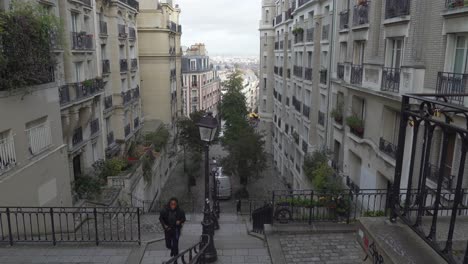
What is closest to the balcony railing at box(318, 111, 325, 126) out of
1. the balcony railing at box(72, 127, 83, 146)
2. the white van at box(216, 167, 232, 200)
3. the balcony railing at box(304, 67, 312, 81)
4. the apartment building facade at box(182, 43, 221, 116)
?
the balcony railing at box(304, 67, 312, 81)

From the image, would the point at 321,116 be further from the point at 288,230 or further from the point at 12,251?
the point at 12,251

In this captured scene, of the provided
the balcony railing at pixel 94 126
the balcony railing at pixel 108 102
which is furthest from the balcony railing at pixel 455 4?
the balcony railing at pixel 108 102

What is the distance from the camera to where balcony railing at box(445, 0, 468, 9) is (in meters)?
10.8

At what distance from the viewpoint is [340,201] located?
1226 centimetres

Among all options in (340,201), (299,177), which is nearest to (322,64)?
(299,177)

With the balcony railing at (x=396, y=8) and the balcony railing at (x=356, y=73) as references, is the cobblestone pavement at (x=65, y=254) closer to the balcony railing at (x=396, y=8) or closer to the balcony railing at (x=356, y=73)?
the balcony railing at (x=396, y=8)

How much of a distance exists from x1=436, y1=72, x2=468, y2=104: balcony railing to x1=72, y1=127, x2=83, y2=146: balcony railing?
1688 cm

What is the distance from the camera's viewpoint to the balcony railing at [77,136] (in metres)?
20.1

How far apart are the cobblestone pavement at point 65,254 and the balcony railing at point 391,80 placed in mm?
10460

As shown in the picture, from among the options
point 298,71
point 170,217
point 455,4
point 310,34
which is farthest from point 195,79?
point 170,217

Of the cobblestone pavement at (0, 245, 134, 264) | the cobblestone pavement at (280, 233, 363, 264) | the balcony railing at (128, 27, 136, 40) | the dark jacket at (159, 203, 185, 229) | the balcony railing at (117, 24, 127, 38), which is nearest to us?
the cobblestone pavement at (0, 245, 134, 264)

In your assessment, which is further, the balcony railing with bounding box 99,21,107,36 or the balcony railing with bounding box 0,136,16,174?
the balcony railing with bounding box 99,21,107,36

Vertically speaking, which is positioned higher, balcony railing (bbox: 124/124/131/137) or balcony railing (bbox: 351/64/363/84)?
balcony railing (bbox: 351/64/363/84)

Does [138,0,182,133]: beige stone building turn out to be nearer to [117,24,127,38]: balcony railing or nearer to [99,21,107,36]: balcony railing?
[117,24,127,38]: balcony railing
